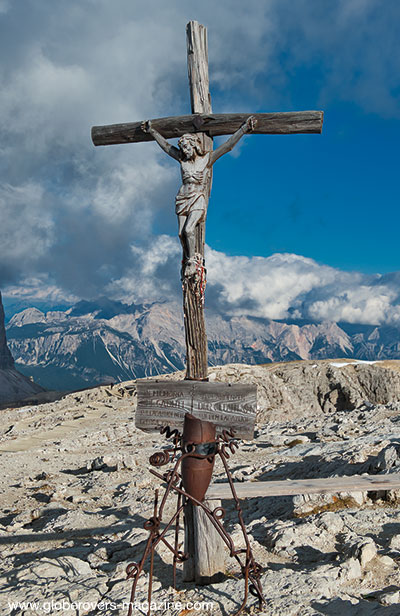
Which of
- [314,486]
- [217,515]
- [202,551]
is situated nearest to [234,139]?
[217,515]

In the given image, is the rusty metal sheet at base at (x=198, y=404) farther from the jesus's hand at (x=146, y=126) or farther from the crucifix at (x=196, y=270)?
the jesus's hand at (x=146, y=126)

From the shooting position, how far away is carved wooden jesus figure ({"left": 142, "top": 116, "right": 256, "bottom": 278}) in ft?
17.1

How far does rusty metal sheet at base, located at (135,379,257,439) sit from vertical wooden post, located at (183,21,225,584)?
0.86ft

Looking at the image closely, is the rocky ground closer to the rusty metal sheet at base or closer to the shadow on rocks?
the shadow on rocks

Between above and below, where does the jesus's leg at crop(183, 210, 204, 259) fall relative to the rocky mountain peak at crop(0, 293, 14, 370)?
below

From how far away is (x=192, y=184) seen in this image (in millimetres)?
5332

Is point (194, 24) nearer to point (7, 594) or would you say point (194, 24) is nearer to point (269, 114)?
point (269, 114)

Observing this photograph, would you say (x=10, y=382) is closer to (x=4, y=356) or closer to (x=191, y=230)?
(x=4, y=356)

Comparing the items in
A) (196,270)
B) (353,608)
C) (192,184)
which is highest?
(192,184)

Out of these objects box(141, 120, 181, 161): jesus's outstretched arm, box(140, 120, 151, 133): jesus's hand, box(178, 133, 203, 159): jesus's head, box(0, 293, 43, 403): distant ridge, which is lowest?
box(0, 293, 43, 403): distant ridge

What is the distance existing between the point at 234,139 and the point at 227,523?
19.1 ft

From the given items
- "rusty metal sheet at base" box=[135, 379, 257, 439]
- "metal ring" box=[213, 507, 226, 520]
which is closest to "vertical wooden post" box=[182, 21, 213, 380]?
"rusty metal sheet at base" box=[135, 379, 257, 439]

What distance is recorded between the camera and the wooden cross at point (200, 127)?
16.8ft

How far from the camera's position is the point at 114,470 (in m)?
12.0
